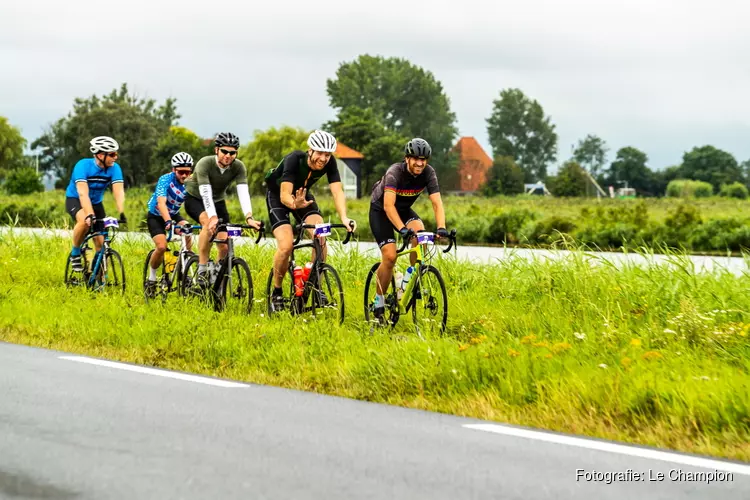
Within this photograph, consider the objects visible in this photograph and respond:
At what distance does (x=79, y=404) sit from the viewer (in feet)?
23.6

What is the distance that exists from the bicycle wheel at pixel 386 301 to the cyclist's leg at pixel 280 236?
3.18 feet

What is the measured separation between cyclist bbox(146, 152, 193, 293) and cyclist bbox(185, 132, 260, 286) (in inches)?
15.5

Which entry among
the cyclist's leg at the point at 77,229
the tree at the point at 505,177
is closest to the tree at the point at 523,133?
the tree at the point at 505,177

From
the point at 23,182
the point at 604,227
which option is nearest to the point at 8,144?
the point at 23,182

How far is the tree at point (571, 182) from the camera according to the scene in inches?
4274

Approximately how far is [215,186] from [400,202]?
9.25ft

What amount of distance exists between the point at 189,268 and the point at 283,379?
5.19 metres

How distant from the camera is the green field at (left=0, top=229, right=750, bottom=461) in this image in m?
6.61

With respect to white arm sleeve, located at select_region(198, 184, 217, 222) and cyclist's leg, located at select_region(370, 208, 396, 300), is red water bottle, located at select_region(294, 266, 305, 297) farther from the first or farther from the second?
Answer: white arm sleeve, located at select_region(198, 184, 217, 222)

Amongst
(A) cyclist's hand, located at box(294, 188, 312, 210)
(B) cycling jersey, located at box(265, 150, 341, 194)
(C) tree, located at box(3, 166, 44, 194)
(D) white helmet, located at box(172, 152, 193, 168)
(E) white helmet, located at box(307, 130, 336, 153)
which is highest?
(E) white helmet, located at box(307, 130, 336, 153)

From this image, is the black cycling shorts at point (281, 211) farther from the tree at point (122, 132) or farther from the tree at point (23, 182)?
the tree at point (122, 132)

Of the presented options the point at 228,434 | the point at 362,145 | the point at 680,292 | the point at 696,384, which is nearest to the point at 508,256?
the point at 680,292

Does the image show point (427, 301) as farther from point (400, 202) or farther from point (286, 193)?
point (286, 193)

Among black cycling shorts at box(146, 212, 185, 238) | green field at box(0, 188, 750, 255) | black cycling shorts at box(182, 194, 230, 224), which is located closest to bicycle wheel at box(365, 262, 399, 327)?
black cycling shorts at box(182, 194, 230, 224)
